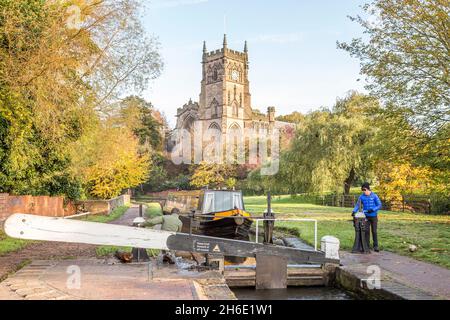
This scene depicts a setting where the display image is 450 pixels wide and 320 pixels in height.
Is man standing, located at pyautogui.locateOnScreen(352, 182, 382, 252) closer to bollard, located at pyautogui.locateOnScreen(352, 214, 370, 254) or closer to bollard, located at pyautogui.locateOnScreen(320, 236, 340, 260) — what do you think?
bollard, located at pyautogui.locateOnScreen(352, 214, 370, 254)

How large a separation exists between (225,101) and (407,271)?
306ft

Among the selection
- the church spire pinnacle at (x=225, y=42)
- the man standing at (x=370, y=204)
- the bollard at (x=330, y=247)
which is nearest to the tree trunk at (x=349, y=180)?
the man standing at (x=370, y=204)

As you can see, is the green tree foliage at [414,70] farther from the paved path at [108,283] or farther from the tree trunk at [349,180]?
the tree trunk at [349,180]

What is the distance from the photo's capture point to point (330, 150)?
112ft

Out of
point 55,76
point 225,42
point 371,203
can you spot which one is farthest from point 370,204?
point 225,42

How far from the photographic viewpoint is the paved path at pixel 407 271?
775 cm

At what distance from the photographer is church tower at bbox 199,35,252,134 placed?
101375 millimetres

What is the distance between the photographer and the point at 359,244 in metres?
11.7

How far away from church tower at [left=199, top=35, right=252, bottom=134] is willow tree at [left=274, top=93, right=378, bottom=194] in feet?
203

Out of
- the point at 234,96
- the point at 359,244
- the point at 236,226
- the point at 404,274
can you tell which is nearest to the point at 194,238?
the point at 404,274

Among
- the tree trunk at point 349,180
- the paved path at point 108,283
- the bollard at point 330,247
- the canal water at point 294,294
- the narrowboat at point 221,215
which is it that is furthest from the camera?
the tree trunk at point 349,180

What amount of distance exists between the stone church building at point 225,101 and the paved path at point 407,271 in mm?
86028

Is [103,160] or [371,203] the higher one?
[103,160]

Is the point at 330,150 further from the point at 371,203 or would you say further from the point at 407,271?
the point at 407,271
